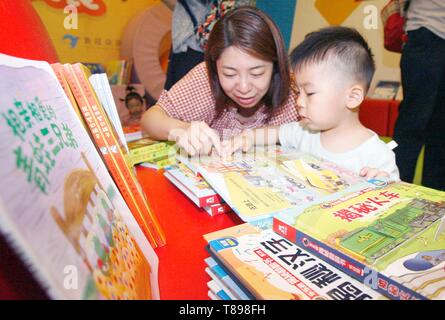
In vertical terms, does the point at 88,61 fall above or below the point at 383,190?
above

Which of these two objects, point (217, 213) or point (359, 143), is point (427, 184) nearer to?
point (359, 143)

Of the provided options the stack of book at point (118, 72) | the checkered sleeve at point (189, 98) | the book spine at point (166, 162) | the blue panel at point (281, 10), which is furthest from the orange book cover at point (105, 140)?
the blue panel at point (281, 10)

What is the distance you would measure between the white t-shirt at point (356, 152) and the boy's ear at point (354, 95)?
0.39ft

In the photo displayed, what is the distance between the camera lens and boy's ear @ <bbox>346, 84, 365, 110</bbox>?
35.1 inches

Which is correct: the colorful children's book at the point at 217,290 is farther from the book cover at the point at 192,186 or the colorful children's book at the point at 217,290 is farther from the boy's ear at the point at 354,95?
the boy's ear at the point at 354,95

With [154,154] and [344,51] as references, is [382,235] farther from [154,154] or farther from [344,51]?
[154,154]

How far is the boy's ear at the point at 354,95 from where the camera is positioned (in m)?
0.89

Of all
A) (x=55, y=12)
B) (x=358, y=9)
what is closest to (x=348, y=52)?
(x=358, y=9)

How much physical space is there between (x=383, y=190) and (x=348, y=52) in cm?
45

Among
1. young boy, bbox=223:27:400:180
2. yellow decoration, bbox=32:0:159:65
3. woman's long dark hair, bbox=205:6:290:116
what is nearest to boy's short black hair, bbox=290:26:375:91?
young boy, bbox=223:27:400:180

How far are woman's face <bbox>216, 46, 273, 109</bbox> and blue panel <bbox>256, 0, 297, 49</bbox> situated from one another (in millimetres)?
2688

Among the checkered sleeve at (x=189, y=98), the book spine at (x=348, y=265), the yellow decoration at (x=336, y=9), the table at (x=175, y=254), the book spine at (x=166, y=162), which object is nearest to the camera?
the table at (x=175, y=254)

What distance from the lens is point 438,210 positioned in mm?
521

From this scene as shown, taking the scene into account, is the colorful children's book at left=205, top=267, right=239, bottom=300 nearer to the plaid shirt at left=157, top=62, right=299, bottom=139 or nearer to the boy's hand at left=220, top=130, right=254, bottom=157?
the boy's hand at left=220, top=130, right=254, bottom=157
